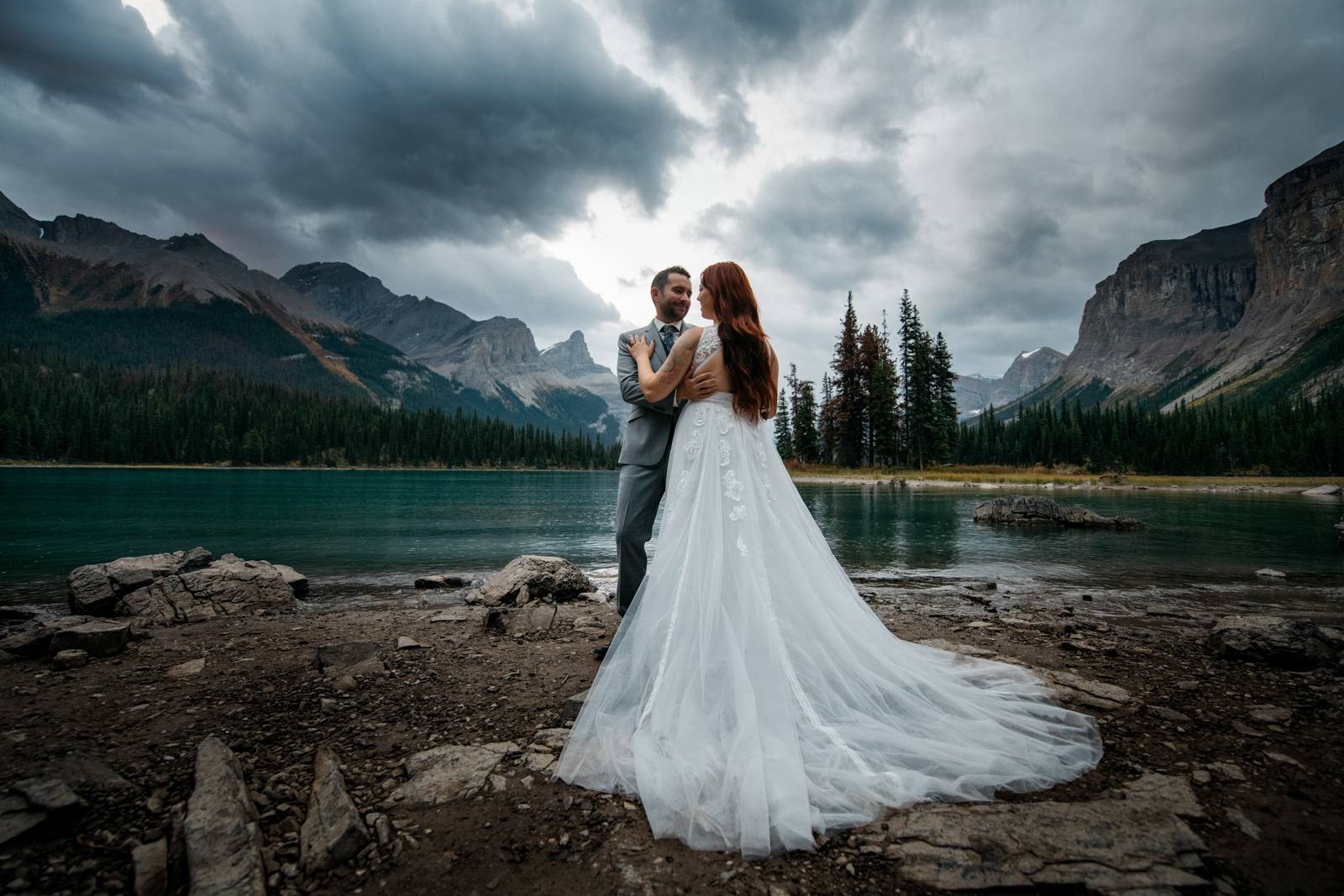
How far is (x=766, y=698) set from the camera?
12.7ft

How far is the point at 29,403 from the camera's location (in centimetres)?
10506

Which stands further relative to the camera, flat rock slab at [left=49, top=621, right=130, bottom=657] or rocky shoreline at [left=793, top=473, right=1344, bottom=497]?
rocky shoreline at [left=793, top=473, right=1344, bottom=497]

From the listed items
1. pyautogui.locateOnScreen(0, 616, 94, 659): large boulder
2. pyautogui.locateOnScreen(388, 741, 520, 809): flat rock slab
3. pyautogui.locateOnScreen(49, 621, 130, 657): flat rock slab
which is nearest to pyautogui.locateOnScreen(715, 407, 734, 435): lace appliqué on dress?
pyautogui.locateOnScreen(388, 741, 520, 809): flat rock slab

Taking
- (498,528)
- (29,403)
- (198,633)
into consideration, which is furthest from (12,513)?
(29,403)

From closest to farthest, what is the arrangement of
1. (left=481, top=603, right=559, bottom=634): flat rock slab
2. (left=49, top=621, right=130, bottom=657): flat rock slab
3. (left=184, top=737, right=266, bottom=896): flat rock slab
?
(left=184, top=737, right=266, bottom=896): flat rock slab → (left=49, top=621, right=130, bottom=657): flat rock slab → (left=481, top=603, right=559, bottom=634): flat rock slab

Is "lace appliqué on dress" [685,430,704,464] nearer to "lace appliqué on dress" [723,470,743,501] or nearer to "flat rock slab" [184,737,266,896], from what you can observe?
"lace appliqué on dress" [723,470,743,501]

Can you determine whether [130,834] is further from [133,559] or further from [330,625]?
[133,559]

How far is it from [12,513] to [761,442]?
40819 mm

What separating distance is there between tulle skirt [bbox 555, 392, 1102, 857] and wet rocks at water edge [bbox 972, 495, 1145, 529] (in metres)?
26.0

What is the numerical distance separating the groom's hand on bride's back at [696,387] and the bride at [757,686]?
3.2 inches

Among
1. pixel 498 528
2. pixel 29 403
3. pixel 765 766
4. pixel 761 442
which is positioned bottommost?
pixel 498 528

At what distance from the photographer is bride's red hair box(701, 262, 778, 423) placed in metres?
4.96

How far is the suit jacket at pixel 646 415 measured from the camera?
548cm

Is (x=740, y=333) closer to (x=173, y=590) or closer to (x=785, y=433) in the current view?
(x=173, y=590)
